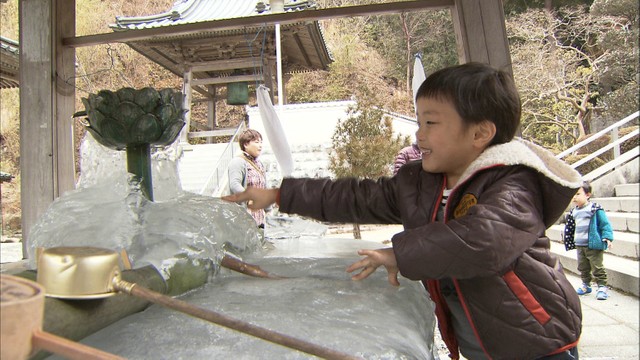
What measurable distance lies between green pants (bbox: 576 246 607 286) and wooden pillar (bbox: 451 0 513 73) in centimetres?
328

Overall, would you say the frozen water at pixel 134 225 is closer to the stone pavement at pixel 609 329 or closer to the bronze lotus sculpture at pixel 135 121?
the bronze lotus sculpture at pixel 135 121

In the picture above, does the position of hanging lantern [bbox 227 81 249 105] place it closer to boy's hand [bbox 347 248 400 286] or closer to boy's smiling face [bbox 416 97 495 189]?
boy's smiling face [bbox 416 97 495 189]

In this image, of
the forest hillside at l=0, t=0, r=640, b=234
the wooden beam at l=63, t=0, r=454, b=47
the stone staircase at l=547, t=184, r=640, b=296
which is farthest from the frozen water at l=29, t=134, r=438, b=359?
the forest hillside at l=0, t=0, r=640, b=234

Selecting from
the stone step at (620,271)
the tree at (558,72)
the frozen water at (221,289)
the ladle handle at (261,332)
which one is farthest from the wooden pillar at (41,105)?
the tree at (558,72)

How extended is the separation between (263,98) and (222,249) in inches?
223

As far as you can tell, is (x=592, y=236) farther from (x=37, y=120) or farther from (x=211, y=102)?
(x=211, y=102)

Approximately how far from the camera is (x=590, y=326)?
3.85m

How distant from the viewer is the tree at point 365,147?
9773 mm

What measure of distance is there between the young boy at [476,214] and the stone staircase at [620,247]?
3434 millimetres

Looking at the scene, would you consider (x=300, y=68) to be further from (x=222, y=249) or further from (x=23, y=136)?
(x=222, y=249)

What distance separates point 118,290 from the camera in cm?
52

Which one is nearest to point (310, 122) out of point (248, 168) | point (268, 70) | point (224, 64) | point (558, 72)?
point (268, 70)

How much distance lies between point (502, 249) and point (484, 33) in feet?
4.70

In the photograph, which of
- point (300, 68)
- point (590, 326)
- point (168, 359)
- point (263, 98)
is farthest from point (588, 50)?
point (168, 359)
